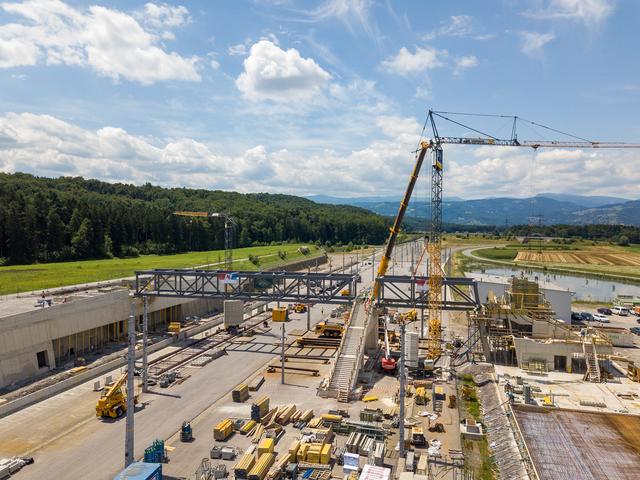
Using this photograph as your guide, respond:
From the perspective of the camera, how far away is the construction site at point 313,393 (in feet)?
81.5

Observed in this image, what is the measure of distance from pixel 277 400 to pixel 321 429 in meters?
6.93

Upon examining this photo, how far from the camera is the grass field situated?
129125 millimetres

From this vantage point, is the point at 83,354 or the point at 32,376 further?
the point at 83,354

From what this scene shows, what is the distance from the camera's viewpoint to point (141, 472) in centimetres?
2073

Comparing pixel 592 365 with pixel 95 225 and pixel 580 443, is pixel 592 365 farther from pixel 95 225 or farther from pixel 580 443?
pixel 95 225

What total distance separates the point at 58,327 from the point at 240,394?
738 inches

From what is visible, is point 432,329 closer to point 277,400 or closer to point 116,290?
point 277,400

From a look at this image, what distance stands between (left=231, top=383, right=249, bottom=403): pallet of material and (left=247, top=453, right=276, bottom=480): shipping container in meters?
9.40

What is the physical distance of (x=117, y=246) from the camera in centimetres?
11156

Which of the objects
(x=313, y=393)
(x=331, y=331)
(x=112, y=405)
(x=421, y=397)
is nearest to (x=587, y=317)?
(x=331, y=331)

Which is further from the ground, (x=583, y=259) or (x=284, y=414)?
(x=284, y=414)

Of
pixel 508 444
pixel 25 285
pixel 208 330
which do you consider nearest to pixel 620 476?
pixel 508 444

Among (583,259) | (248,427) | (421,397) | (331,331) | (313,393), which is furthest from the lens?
(583,259)

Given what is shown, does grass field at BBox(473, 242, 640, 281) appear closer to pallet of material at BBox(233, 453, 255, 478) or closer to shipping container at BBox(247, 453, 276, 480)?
shipping container at BBox(247, 453, 276, 480)
